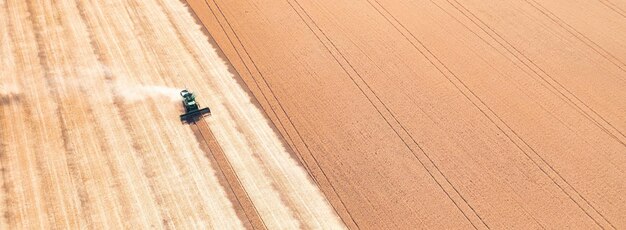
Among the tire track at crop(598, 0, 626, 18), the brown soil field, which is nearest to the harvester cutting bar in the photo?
the brown soil field

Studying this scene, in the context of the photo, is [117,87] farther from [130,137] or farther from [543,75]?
[543,75]

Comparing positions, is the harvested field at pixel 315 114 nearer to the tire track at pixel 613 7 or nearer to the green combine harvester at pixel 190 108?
the green combine harvester at pixel 190 108

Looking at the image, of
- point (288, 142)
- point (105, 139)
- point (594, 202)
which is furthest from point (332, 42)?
point (594, 202)

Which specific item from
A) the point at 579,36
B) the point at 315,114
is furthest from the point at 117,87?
the point at 579,36

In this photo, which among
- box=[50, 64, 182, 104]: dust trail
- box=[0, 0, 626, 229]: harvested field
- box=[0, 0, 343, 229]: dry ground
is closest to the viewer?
box=[0, 0, 343, 229]: dry ground

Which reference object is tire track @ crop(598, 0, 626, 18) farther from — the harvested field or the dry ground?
the dry ground

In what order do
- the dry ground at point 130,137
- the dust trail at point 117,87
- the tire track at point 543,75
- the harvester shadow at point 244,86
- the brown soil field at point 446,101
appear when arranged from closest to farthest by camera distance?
→ the dry ground at point 130,137 < the brown soil field at point 446,101 < the harvester shadow at point 244,86 < the tire track at point 543,75 < the dust trail at point 117,87

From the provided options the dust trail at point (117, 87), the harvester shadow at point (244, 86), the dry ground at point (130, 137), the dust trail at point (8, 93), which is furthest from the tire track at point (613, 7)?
the dust trail at point (8, 93)
